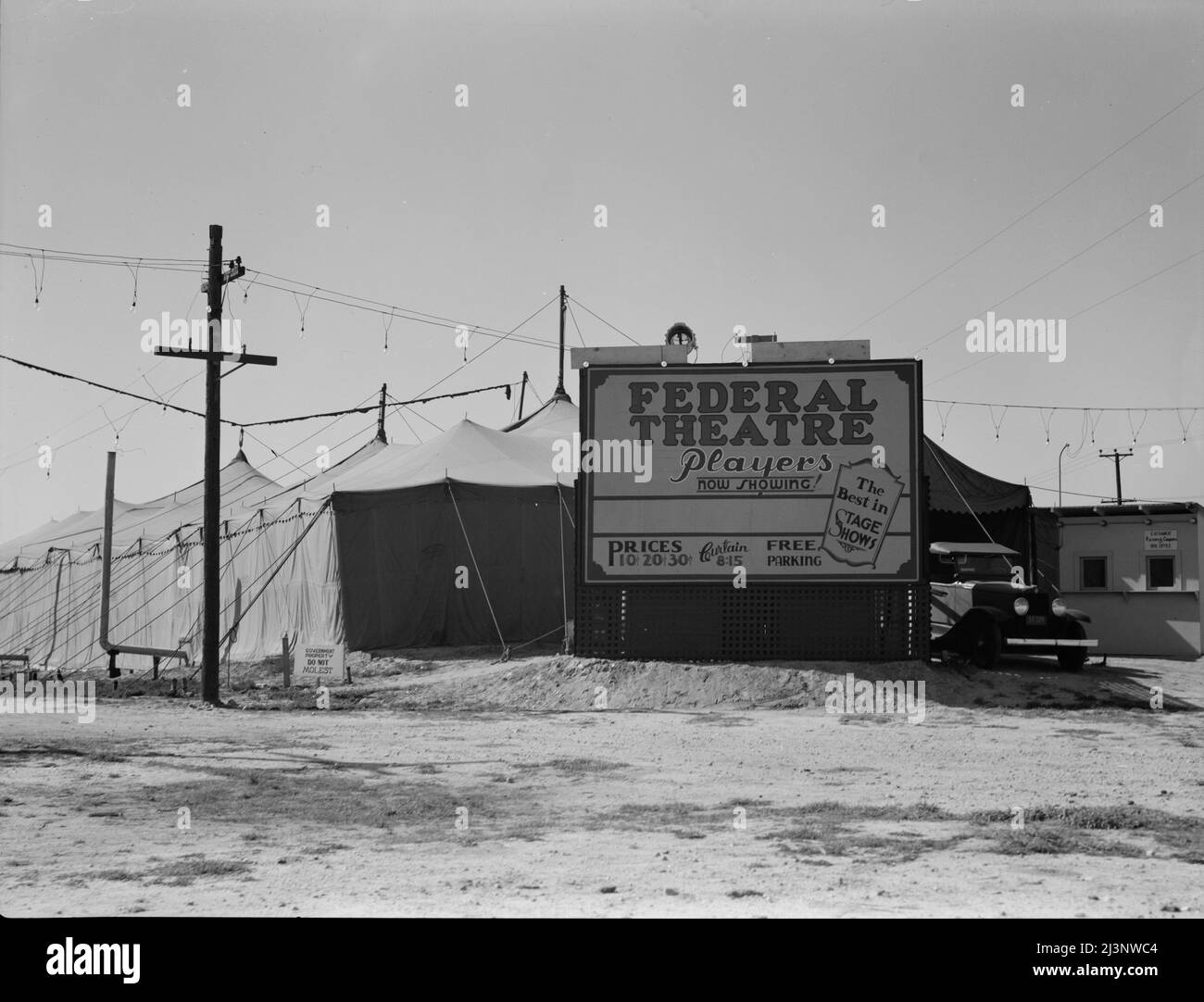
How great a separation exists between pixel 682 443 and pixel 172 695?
9146mm

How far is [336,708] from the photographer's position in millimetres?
17766

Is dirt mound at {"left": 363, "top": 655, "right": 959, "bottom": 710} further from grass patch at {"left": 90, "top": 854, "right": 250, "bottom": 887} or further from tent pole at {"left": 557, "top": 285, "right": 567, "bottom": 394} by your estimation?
tent pole at {"left": 557, "top": 285, "right": 567, "bottom": 394}

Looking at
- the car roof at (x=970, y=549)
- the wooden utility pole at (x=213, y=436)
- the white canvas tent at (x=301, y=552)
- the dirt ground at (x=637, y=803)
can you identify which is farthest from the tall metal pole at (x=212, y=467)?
the car roof at (x=970, y=549)

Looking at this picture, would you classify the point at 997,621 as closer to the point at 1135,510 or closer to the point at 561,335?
the point at 1135,510

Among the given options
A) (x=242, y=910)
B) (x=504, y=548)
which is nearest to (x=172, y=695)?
(x=504, y=548)

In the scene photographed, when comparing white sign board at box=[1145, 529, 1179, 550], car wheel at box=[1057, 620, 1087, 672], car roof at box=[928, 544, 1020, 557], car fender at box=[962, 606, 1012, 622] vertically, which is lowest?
car wheel at box=[1057, 620, 1087, 672]

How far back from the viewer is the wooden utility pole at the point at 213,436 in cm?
1867

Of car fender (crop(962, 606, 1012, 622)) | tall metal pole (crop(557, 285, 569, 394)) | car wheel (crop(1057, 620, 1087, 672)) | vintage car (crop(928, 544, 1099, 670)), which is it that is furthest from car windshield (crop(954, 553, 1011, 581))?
tall metal pole (crop(557, 285, 569, 394))

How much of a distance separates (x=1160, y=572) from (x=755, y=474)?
10.1 metres

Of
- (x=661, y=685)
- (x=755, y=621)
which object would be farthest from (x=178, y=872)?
(x=755, y=621)

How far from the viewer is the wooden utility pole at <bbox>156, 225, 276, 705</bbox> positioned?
18672 mm

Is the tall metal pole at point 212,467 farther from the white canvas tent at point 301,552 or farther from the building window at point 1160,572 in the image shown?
the building window at point 1160,572

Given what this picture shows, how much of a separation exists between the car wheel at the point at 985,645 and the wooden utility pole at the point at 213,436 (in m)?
11.4

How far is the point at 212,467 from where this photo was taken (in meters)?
19.0
